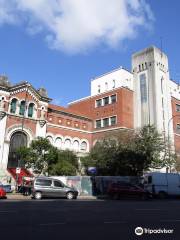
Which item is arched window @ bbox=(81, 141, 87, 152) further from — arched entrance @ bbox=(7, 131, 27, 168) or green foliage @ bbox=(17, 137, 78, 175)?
green foliage @ bbox=(17, 137, 78, 175)

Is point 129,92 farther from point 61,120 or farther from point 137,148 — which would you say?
point 137,148

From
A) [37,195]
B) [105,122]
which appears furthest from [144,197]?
[105,122]

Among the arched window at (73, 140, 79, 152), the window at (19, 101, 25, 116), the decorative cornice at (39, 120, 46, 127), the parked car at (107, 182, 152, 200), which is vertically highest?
the window at (19, 101, 25, 116)

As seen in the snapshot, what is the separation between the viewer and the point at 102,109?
57.8 metres

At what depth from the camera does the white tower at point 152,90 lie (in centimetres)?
5363

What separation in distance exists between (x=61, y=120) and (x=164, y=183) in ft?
81.3

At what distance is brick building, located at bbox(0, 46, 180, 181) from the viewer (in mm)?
41906

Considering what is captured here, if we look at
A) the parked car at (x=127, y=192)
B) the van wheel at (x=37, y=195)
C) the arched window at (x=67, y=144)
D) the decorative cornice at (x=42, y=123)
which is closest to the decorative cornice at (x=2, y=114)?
the decorative cornice at (x=42, y=123)

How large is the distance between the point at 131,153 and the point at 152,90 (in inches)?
815

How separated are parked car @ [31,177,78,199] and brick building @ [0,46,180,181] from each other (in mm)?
16230

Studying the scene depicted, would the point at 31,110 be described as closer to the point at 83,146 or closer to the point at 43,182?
the point at 83,146

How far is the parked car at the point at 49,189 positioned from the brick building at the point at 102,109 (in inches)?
639

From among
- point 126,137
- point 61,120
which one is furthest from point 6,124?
point 126,137

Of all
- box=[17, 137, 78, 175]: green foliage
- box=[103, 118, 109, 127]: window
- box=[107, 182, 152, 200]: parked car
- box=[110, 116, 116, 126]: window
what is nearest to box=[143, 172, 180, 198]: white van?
box=[107, 182, 152, 200]: parked car
